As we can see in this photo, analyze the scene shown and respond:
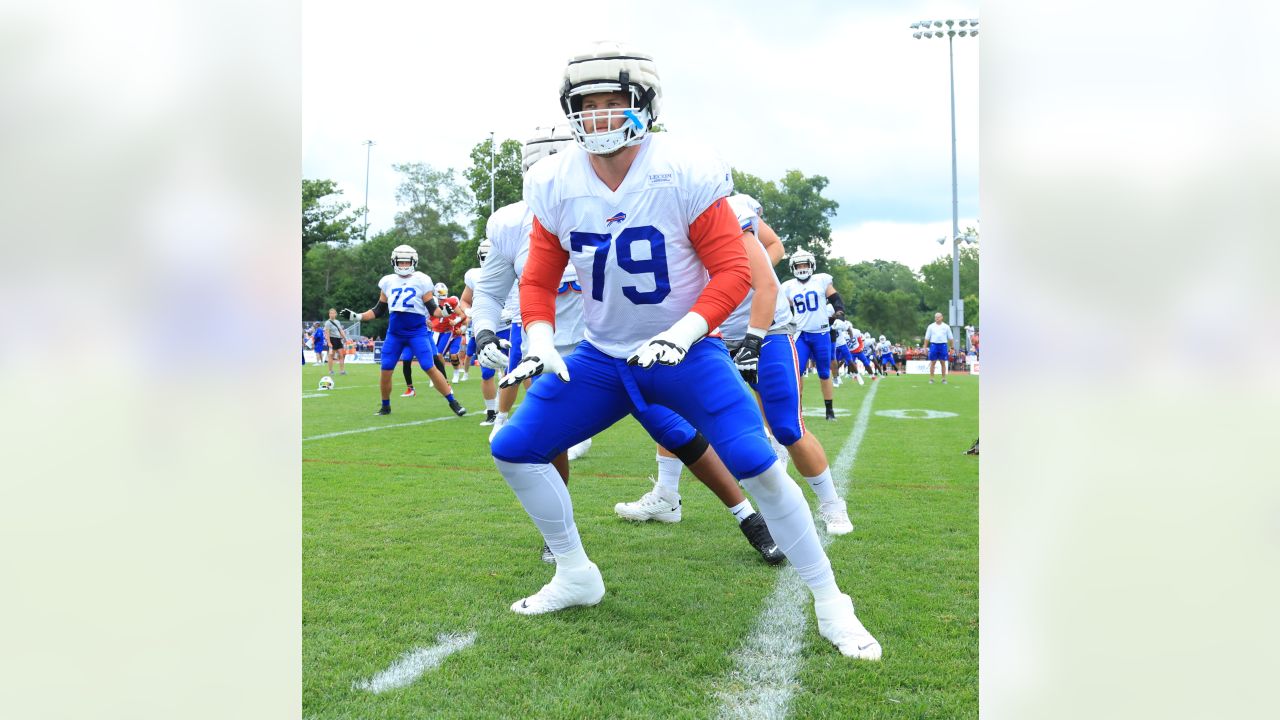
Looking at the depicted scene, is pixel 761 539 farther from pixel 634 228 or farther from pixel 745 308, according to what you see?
pixel 634 228

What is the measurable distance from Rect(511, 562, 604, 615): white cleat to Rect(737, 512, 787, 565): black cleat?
96 cm

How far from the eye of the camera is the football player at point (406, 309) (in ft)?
32.8

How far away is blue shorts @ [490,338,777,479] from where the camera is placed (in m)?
2.86

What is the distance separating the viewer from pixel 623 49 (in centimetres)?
282

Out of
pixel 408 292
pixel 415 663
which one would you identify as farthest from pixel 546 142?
pixel 408 292

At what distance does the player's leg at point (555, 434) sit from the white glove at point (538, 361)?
8cm

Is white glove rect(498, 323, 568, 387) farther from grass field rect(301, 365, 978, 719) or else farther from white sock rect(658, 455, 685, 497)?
white sock rect(658, 455, 685, 497)

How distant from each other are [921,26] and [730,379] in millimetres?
31039

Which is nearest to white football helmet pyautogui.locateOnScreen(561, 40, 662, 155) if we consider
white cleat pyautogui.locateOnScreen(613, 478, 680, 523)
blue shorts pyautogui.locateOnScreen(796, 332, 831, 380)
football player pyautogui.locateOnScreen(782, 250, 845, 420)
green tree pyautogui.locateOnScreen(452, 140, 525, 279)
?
white cleat pyautogui.locateOnScreen(613, 478, 680, 523)

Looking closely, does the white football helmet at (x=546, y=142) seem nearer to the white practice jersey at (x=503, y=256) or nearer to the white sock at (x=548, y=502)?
the white practice jersey at (x=503, y=256)

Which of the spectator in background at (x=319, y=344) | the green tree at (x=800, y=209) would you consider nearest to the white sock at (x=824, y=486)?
the spectator in background at (x=319, y=344)
